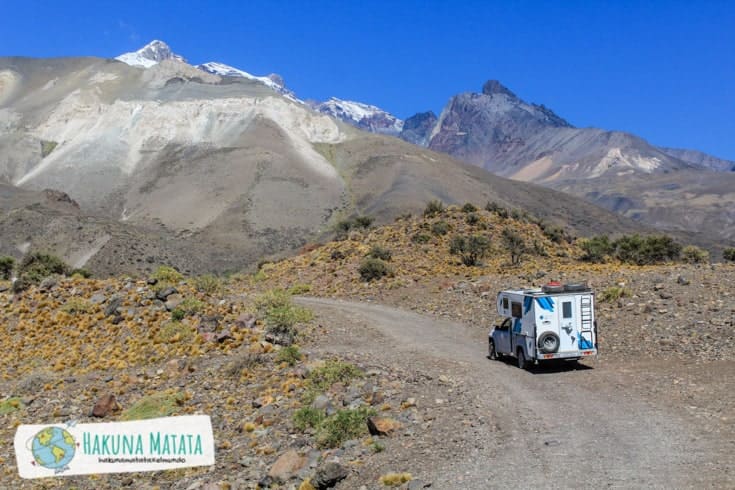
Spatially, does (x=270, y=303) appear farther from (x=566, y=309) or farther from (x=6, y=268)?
(x=6, y=268)

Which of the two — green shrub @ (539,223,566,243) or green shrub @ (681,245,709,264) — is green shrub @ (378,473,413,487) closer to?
green shrub @ (681,245,709,264)

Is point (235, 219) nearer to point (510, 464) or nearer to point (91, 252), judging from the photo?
point (91, 252)

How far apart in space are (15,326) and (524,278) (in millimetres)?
17889

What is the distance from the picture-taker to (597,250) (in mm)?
35938

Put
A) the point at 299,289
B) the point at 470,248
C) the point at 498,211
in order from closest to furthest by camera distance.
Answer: the point at 299,289 < the point at 470,248 < the point at 498,211

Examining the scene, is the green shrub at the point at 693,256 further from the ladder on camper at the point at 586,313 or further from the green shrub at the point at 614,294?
the ladder on camper at the point at 586,313

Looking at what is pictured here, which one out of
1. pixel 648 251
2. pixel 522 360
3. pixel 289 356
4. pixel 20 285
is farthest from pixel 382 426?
pixel 648 251

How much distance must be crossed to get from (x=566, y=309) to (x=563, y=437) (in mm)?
6132

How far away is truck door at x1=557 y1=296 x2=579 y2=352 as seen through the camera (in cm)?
1611

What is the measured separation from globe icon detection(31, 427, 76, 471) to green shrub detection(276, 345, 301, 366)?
16.0 feet

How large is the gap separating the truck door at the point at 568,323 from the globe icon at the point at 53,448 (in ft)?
34.6

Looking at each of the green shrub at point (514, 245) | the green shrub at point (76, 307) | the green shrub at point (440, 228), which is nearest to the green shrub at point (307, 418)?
the green shrub at point (76, 307)

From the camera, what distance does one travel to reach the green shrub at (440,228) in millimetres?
36750

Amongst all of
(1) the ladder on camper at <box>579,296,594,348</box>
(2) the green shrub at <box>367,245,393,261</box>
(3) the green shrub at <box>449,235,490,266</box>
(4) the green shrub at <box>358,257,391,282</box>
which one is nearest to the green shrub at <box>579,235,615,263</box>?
(3) the green shrub at <box>449,235,490,266</box>
